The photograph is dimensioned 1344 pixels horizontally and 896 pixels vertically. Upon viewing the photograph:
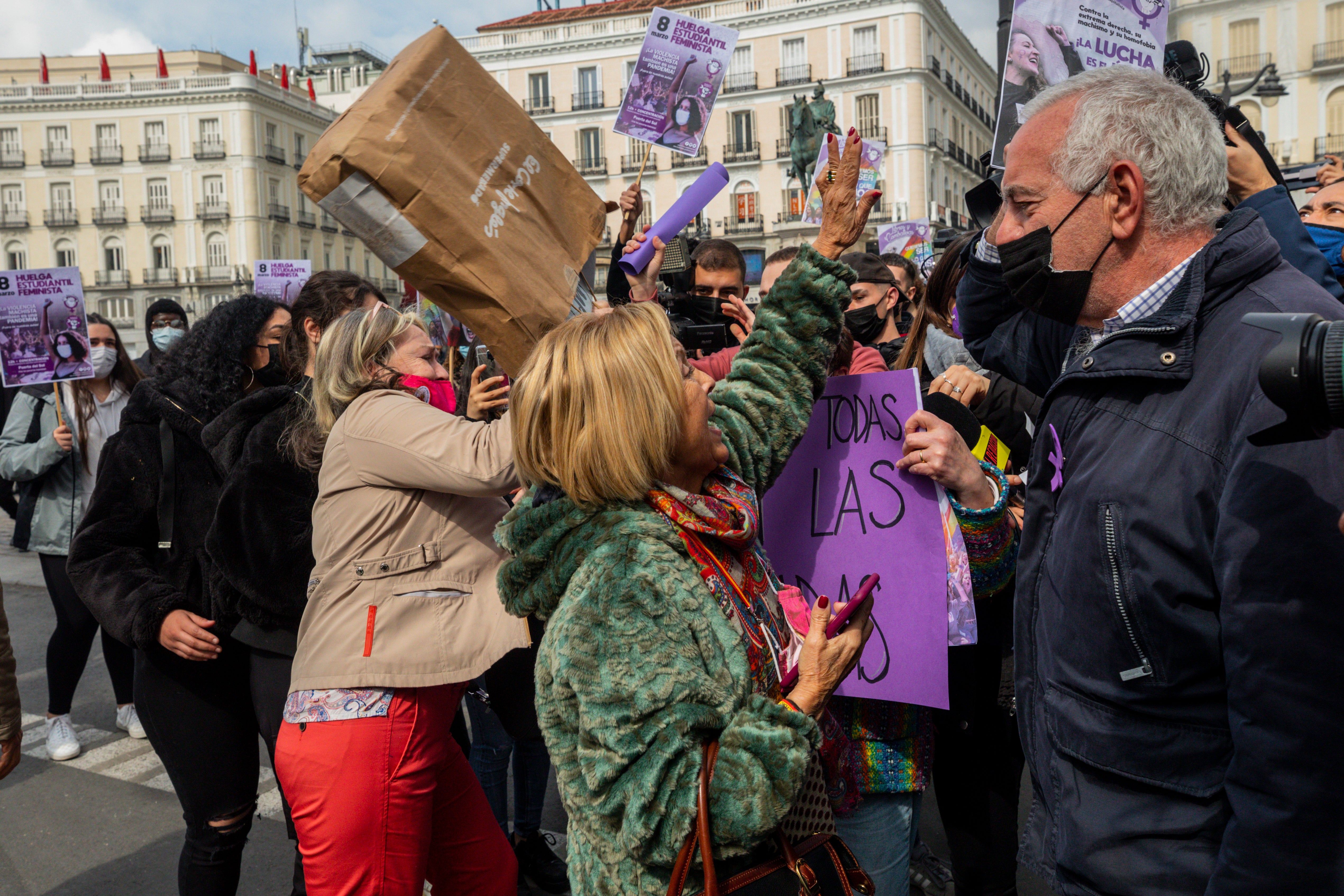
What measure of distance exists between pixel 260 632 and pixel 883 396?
1.77 m

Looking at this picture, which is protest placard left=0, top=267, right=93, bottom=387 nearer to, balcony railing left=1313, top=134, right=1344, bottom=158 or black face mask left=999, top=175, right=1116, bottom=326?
black face mask left=999, top=175, right=1116, bottom=326

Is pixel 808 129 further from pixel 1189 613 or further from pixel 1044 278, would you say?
pixel 1189 613

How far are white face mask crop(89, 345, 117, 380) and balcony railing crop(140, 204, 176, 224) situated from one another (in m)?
53.6

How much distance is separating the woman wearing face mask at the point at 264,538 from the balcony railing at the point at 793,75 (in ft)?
152

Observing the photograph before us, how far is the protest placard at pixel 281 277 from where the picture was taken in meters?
6.35

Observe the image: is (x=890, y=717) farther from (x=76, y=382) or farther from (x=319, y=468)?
(x=76, y=382)

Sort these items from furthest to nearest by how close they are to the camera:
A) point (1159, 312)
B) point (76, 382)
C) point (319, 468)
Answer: point (76, 382), point (319, 468), point (1159, 312)

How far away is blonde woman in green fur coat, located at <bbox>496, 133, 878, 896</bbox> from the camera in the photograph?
1.55 metres

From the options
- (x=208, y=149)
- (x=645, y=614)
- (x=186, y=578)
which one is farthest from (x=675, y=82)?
(x=208, y=149)

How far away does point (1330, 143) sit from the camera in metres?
34.5

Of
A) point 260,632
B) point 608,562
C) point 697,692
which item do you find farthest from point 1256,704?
point 260,632

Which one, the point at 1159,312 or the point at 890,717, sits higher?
the point at 1159,312

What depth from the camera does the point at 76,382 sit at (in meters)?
5.26

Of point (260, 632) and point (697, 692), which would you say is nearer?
point (697, 692)
